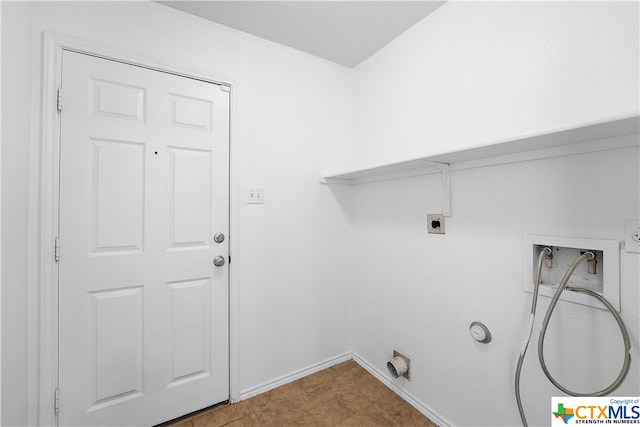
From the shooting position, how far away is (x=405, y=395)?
1.68 metres

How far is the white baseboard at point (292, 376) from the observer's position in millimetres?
1712

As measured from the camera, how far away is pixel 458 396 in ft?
4.64

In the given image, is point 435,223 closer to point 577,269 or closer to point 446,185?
point 446,185

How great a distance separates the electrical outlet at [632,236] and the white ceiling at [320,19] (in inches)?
54.3

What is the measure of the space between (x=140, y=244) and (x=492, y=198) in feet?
5.86

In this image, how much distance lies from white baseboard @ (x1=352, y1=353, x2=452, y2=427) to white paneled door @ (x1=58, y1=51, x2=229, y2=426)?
98 cm

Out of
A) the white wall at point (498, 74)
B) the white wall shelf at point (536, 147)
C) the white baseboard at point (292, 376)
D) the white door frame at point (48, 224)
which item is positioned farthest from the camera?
the white baseboard at point (292, 376)

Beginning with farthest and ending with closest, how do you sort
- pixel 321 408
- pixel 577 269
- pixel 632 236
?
pixel 321 408 → pixel 577 269 → pixel 632 236

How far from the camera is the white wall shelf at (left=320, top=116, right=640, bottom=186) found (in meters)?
0.85

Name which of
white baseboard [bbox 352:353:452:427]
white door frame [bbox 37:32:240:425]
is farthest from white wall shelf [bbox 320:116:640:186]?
white door frame [bbox 37:32:240:425]

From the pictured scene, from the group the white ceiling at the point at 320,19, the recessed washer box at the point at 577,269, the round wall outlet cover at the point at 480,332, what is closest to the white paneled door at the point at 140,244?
the white ceiling at the point at 320,19

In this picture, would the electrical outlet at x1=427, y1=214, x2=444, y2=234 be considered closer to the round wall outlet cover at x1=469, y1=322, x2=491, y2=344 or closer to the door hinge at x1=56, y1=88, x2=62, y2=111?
the round wall outlet cover at x1=469, y1=322, x2=491, y2=344

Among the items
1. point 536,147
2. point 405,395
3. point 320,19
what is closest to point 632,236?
point 536,147

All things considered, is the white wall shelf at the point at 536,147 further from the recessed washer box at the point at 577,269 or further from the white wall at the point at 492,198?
the recessed washer box at the point at 577,269
